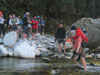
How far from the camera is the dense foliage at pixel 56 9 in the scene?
34706 millimetres

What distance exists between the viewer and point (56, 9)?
1511 inches

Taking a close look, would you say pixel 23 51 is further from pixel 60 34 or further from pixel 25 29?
pixel 25 29

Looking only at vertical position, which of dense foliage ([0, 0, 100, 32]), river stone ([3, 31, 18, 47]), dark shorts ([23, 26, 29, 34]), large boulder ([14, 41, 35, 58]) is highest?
dense foliage ([0, 0, 100, 32])

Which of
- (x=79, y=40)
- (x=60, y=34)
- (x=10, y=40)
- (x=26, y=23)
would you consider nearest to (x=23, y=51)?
(x=10, y=40)

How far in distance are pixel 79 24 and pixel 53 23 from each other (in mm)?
17849

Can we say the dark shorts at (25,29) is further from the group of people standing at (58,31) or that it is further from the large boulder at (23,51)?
the large boulder at (23,51)

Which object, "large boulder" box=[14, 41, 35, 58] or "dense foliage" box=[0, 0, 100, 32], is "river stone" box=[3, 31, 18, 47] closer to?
"large boulder" box=[14, 41, 35, 58]

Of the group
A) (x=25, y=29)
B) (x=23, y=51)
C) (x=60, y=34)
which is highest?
(x=25, y=29)

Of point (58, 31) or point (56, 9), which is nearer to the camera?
point (58, 31)

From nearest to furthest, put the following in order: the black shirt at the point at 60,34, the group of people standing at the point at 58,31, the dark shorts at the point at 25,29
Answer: the group of people standing at the point at 58,31, the black shirt at the point at 60,34, the dark shorts at the point at 25,29

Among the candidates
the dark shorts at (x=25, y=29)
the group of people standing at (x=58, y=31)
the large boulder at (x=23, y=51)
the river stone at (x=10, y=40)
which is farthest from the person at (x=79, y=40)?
the dark shorts at (x=25, y=29)

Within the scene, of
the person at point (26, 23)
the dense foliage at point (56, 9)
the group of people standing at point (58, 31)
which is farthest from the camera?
the dense foliage at point (56, 9)

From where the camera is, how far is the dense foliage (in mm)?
34706

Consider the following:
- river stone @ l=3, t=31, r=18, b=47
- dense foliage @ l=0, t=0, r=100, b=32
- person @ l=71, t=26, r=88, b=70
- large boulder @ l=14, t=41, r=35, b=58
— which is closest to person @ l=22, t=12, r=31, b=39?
river stone @ l=3, t=31, r=18, b=47
